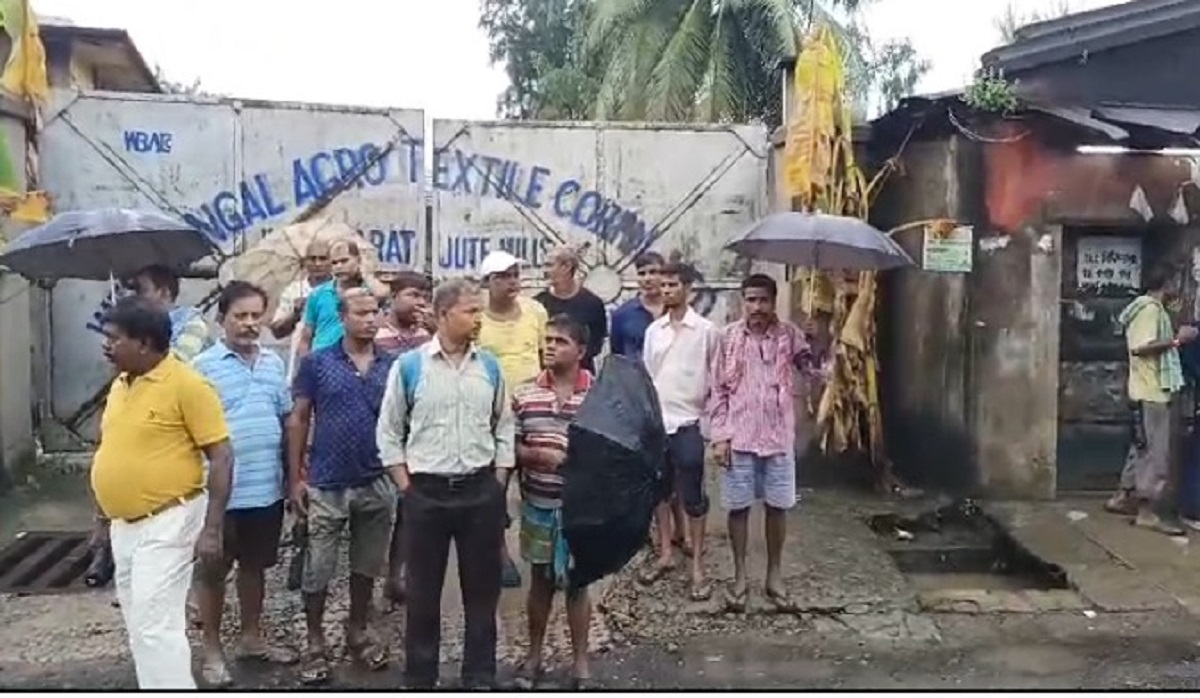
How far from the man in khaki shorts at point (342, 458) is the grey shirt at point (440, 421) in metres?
0.39

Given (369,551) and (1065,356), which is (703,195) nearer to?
(1065,356)

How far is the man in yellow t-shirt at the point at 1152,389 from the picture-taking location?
7844mm

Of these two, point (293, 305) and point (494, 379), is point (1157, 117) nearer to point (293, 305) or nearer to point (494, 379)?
point (494, 379)

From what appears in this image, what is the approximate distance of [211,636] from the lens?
5.12 meters

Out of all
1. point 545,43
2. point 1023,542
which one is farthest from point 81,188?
point 545,43

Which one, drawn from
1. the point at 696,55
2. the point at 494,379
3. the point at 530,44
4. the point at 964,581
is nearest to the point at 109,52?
the point at 494,379

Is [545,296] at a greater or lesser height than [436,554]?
greater

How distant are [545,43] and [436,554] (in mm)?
24783

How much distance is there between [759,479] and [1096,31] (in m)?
5.37

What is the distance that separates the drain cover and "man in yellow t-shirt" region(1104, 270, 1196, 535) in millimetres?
6542

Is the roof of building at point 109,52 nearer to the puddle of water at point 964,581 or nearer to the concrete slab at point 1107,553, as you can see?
the puddle of water at point 964,581

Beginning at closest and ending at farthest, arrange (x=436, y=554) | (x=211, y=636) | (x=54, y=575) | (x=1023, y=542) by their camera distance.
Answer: (x=436, y=554) < (x=211, y=636) < (x=54, y=575) < (x=1023, y=542)

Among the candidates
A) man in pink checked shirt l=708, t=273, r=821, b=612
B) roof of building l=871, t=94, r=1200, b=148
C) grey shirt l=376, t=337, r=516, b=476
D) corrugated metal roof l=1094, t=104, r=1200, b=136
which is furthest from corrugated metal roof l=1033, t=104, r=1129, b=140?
grey shirt l=376, t=337, r=516, b=476

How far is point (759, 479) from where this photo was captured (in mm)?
6262
